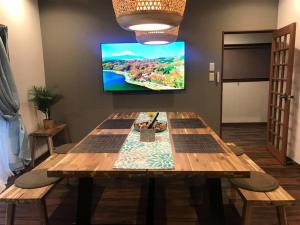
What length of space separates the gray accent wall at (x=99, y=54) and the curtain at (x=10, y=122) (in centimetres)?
110

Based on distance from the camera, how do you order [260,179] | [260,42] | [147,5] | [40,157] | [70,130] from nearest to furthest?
[147,5], [260,179], [40,157], [70,130], [260,42]

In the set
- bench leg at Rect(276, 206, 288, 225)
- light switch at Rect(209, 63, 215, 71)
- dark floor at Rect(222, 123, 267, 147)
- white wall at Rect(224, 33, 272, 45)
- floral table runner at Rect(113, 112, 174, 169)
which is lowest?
dark floor at Rect(222, 123, 267, 147)

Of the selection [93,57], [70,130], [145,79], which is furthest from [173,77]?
[70,130]

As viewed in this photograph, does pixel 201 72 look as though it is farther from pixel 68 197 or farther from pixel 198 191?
pixel 68 197

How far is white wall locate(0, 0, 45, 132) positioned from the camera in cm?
313

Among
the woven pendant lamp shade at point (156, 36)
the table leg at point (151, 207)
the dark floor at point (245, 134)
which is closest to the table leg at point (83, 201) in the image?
the table leg at point (151, 207)

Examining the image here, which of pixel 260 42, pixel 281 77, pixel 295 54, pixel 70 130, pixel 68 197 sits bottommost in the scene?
pixel 68 197

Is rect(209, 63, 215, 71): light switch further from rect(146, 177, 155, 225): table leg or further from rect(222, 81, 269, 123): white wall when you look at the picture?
rect(146, 177, 155, 225): table leg

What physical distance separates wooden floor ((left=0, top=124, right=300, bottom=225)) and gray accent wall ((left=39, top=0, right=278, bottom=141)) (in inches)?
59.0

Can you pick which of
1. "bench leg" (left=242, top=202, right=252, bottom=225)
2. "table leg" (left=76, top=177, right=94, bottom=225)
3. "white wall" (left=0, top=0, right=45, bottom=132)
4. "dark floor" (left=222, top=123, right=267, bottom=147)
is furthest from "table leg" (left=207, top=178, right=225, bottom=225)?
"white wall" (left=0, top=0, right=45, bottom=132)

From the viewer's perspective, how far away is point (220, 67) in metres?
3.95

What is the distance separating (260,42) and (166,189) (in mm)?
4294

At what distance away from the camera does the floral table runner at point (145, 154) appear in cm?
147

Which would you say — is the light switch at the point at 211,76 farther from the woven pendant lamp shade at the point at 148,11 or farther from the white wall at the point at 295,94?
the woven pendant lamp shade at the point at 148,11
